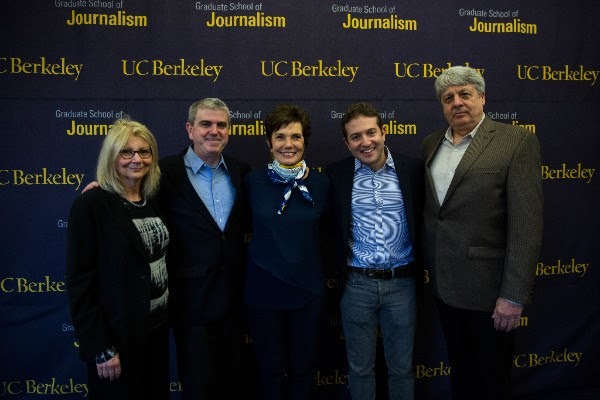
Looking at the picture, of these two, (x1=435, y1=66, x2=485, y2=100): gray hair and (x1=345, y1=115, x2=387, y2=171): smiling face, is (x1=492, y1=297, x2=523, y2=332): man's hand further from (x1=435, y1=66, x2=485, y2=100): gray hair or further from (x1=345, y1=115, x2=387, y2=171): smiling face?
(x1=435, y1=66, x2=485, y2=100): gray hair

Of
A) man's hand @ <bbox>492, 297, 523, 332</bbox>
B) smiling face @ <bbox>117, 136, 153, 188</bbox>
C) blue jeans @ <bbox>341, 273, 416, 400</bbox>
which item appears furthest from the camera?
blue jeans @ <bbox>341, 273, 416, 400</bbox>

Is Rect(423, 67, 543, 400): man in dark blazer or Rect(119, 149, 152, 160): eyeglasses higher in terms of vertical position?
Rect(119, 149, 152, 160): eyeglasses

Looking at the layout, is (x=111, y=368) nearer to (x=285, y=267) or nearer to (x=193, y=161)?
(x=285, y=267)

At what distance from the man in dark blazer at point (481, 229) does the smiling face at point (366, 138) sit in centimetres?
30

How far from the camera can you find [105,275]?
1.55m

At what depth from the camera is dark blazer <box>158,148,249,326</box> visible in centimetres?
184

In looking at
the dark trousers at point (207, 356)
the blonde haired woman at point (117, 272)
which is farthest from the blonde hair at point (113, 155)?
the dark trousers at point (207, 356)

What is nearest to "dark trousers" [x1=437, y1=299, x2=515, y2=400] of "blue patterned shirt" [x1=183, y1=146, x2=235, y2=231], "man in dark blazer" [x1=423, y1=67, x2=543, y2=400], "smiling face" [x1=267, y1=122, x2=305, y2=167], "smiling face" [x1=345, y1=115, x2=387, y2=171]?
"man in dark blazer" [x1=423, y1=67, x2=543, y2=400]

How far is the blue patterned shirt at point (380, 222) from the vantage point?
193 centimetres

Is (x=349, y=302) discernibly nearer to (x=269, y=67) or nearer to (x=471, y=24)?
(x=269, y=67)

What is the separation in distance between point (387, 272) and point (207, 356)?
89 centimetres

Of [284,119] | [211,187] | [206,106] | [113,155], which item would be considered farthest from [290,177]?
[113,155]

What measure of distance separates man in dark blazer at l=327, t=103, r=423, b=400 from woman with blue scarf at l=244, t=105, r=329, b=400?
17 cm

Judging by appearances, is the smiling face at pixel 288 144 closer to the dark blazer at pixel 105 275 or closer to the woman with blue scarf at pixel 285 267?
the woman with blue scarf at pixel 285 267
